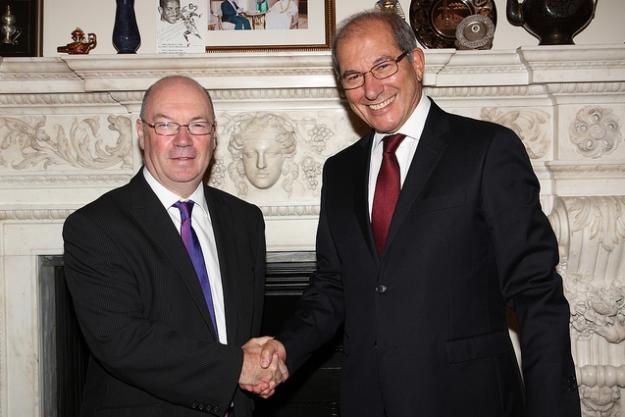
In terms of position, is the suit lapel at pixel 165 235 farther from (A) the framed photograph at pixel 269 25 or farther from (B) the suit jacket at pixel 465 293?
(A) the framed photograph at pixel 269 25

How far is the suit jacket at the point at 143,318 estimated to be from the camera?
5.61ft

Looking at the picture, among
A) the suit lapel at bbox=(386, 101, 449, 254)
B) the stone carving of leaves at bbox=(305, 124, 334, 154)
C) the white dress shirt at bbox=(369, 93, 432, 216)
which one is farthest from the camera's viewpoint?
the stone carving of leaves at bbox=(305, 124, 334, 154)

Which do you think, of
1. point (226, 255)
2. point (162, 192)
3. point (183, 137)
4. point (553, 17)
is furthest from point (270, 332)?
point (553, 17)

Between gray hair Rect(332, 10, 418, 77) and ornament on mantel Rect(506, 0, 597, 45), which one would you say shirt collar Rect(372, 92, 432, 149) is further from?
ornament on mantel Rect(506, 0, 597, 45)

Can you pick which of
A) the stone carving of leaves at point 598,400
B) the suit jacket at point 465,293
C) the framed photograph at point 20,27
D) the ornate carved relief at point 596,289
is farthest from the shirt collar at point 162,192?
the stone carving of leaves at point 598,400

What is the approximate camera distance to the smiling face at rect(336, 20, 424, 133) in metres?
1.78

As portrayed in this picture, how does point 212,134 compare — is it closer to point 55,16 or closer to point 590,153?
point 55,16

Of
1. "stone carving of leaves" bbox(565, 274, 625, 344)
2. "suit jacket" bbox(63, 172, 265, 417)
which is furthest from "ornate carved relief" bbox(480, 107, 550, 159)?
"suit jacket" bbox(63, 172, 265, 417)

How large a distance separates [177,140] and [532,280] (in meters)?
0.99

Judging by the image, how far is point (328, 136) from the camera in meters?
2.61

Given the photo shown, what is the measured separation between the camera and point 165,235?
1.80 m

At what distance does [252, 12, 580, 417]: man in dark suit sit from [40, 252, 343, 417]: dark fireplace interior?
1.01 m

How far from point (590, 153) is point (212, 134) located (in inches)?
56.7

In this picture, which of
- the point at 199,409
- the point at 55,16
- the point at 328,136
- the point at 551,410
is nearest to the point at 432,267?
the point at 551,410
